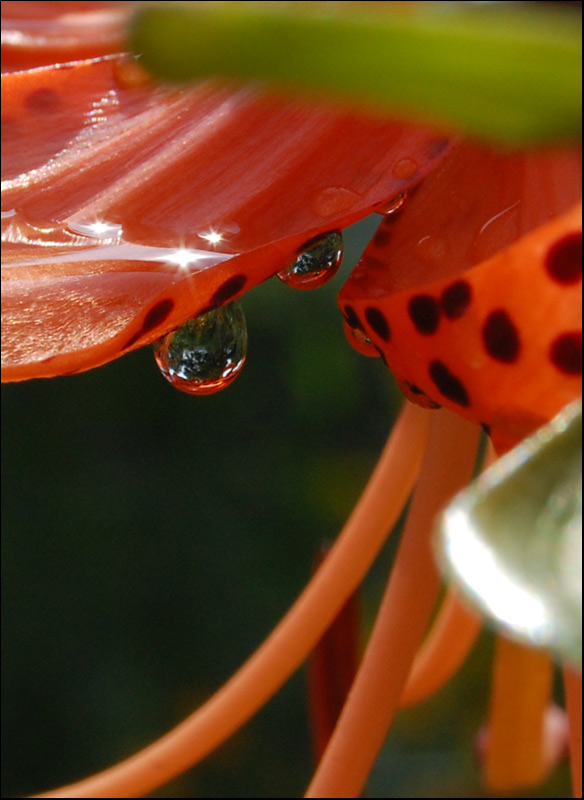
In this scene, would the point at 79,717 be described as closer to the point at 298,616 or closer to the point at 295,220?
the point at 298,616

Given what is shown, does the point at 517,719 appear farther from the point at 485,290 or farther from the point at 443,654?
the point at 485,290

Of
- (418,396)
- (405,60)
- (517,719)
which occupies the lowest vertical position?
(517,719)

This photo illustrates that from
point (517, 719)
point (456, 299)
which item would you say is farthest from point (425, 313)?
point (517, 719)

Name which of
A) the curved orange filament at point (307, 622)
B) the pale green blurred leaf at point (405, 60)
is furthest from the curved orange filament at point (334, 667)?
the pale green blurred leaf at point (405, 60)

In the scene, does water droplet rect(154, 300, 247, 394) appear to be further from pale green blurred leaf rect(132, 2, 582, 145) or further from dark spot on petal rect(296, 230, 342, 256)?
pale green blurred leaf rect(132, 2, 582, 145)

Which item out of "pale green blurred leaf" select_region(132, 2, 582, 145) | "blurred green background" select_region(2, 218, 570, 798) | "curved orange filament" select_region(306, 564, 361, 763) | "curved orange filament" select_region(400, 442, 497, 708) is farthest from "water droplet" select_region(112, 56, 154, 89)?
"blurred green background" select_region(2, 218, 570, 798)

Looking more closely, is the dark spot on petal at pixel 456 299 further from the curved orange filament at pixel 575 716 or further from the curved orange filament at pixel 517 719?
the curved orange filament at pixel 517 719
